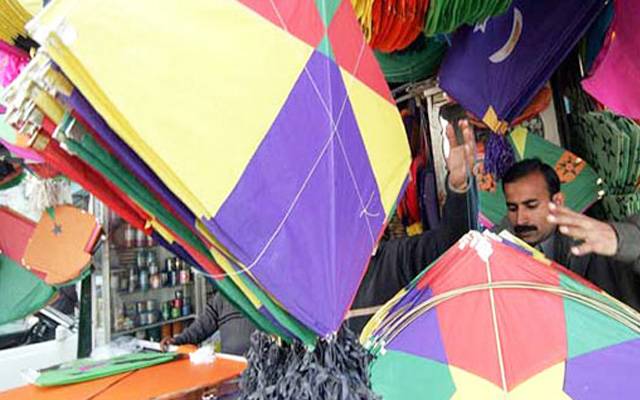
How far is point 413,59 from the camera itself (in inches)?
71.9

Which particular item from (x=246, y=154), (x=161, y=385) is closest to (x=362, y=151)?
(x=246, y=154)

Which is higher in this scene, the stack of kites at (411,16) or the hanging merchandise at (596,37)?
the hanging merchandise at (596,37)

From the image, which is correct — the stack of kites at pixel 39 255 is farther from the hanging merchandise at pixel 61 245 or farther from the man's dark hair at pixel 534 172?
the man's dark hair at pixel 534 172

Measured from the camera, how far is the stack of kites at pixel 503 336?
0.72 metres

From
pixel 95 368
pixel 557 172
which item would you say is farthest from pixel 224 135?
pixel 557 172

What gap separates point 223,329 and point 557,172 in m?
1.71

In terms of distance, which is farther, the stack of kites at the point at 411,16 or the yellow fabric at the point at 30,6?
the stack of kites at the point at 411,16

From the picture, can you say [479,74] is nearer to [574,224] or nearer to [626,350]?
[574,224]

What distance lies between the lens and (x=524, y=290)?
2.63ft

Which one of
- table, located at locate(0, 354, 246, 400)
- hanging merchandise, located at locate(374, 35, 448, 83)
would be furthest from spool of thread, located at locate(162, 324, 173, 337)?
hanging merchandise, located at locate(374, 35, 448, 83)

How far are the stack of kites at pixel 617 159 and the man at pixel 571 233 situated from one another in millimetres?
291

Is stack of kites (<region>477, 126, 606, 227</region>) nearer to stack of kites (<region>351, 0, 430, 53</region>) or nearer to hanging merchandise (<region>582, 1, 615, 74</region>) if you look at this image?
hanging merchandise (<region>582, 1, 615, 74</region>)

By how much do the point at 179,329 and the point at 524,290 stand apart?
2956 mm

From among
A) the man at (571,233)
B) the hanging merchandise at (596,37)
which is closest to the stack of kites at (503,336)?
the man at (571,233)
